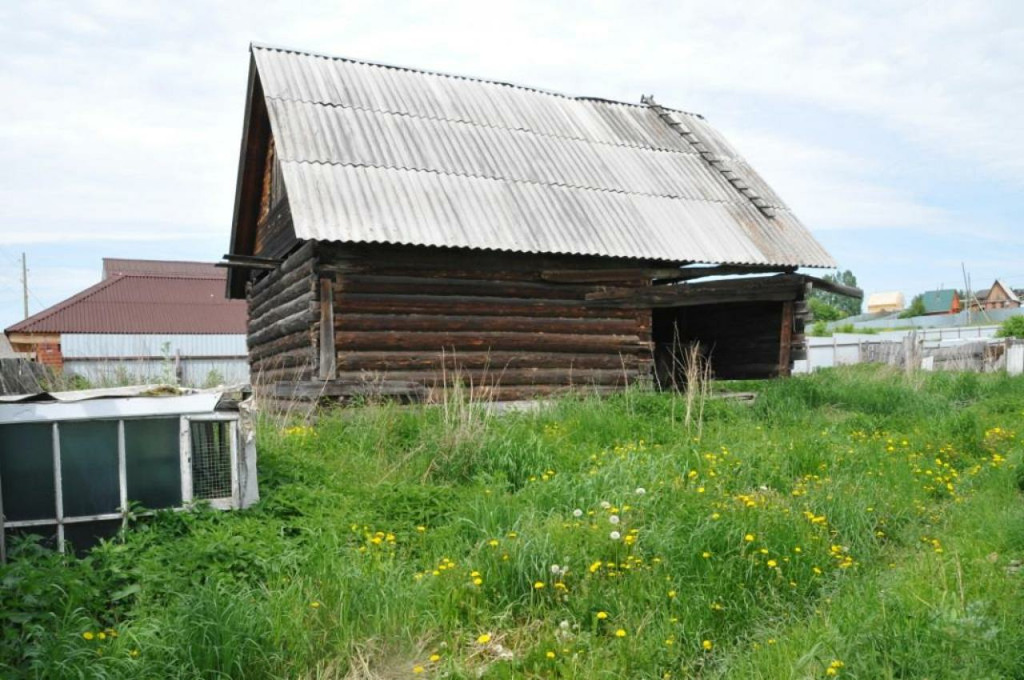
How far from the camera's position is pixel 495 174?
11359 mm

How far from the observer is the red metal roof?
95.1ft

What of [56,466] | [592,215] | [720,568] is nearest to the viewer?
[720,568]

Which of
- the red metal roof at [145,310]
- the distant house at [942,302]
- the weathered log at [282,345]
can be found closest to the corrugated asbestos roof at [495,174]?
the weathered log at [282,345]

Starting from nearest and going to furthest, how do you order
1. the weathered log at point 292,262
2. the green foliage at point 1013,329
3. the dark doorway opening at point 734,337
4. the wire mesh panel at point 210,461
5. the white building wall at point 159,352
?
the wire mesh panel at point 210,461 < the weathered log at point 292,262 < the dark doorway opening at point 734,337 < the white building wall at point 159,352 < the green foliage at point 1013,329

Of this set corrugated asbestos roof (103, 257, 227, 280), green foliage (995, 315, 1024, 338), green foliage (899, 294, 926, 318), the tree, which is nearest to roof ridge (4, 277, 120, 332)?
corrugated asbestos roof (103, 257, 227, 280)

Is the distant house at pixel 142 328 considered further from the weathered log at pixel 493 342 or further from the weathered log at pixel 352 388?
→ the weathered log at pixel 493 342

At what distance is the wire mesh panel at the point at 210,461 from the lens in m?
5.17

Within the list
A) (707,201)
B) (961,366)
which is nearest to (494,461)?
(707,201)

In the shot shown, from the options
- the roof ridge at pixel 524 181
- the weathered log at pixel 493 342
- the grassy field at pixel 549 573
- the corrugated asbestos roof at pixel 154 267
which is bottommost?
the grassy field at pixel 549 573

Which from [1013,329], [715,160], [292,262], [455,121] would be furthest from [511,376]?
[1013,329]

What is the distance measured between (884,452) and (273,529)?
17.5ft

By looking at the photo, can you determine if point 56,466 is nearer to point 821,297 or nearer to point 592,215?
point 592,215

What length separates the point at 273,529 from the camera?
4.91m

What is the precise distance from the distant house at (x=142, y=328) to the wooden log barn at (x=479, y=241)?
16.4 meters
